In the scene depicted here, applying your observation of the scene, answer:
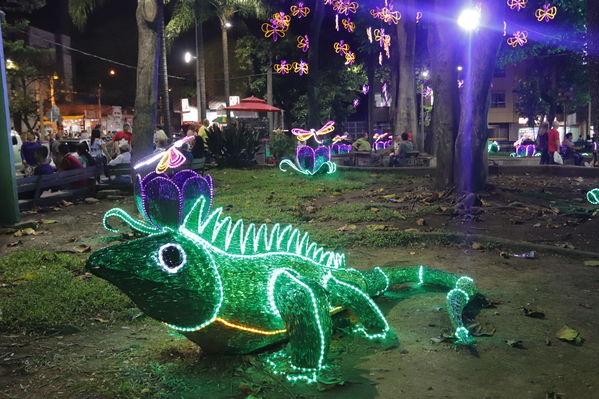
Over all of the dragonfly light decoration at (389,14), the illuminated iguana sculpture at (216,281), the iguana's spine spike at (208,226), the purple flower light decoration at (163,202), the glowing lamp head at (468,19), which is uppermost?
the dragonfly light decoration at (389,14)

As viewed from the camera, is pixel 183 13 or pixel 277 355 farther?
pixel 183 13

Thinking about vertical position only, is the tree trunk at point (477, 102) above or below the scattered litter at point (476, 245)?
above

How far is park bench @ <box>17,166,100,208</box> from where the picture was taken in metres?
10.9

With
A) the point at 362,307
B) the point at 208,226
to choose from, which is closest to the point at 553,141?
the point at 362,307

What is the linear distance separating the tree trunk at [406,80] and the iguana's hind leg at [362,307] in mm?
19641

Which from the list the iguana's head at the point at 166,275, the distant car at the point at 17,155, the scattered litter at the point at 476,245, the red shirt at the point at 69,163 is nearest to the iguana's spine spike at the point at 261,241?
the iguana's head at the point at 166,275

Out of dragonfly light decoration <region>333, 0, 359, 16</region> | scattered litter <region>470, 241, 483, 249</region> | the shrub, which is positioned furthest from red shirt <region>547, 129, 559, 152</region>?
scattered litter <region>470, 241, 483, 249</region>

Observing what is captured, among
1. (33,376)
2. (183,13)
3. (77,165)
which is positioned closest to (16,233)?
(77,165)

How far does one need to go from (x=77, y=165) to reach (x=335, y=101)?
30.0m

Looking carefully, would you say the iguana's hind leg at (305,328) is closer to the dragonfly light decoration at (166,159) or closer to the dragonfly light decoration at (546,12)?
the dragonfly light decoration at (166,159)

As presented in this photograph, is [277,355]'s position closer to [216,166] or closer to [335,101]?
[216,166]

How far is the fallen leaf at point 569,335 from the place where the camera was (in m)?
3.97

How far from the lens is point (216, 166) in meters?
20.2

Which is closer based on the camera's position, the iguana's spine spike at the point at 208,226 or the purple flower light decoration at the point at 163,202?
the purple flower light decoration at the point at 163,202
